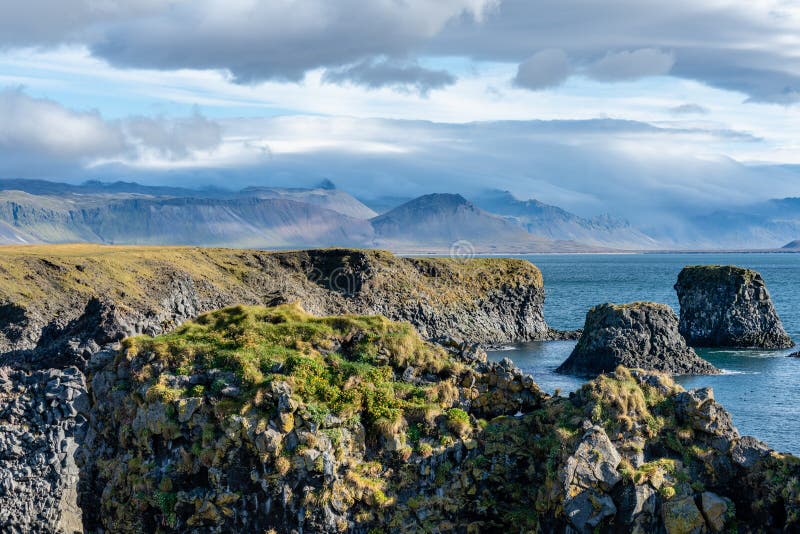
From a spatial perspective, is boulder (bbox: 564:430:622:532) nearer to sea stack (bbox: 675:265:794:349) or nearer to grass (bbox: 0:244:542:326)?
grass (bbox: 0:244:542:326)

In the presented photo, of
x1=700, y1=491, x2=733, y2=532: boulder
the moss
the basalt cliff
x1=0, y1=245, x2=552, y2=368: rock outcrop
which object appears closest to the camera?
x1=700, y1=491, x2=733, y2=532: boulder

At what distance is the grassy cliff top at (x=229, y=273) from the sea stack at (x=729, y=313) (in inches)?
1167

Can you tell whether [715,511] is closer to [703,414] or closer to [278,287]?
[703,414]

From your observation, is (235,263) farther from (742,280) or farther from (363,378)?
(363,378)

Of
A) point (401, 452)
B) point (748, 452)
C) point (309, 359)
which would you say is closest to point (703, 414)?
point (748, 452)

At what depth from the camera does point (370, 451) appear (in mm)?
34500

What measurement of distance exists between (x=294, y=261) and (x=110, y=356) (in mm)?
110420

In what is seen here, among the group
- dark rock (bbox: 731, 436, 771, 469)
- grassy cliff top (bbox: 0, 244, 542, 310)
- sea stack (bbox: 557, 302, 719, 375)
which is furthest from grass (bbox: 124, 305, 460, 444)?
grassy cliff top (bbox: 0, 244, 542, 310)

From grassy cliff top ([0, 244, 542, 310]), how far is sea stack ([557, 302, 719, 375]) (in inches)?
1758

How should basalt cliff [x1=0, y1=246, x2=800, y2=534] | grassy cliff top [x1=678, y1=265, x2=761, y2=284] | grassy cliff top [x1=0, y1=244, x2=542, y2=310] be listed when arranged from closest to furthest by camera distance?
basalt cliff [x1=0, y1=246, x2=800, y2=534], grassy cliff top [x1=0, y1=244, x2=542, y2=310], grassy cliff top [x1=678, y1=265, x2=761, y2=284]

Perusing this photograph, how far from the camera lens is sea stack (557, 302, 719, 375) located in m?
92.1

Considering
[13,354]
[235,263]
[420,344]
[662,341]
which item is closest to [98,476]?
[420,344]

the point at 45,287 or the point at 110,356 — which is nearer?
the point at 110,356

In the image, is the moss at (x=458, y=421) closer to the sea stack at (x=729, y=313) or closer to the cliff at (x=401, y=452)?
the cliff at (x=401, y=452)
